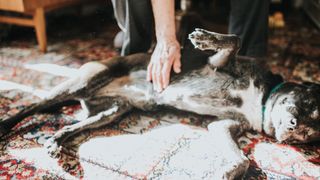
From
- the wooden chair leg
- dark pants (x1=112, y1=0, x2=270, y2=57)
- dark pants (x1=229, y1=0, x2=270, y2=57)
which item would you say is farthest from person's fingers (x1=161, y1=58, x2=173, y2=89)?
the wooden chair leg

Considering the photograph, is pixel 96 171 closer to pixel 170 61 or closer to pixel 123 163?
pixel 123 163

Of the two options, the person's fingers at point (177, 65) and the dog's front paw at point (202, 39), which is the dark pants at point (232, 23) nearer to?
the person's fingers at point (177, 65)

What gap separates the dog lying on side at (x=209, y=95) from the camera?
942 mm

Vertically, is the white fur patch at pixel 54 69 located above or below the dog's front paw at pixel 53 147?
above

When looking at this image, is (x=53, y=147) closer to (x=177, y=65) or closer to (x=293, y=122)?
(x=177, y=65)

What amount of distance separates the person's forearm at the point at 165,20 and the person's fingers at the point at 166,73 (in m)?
0.11

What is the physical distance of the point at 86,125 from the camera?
3.31 feet

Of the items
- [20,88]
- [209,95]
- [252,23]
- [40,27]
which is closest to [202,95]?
[209,95]

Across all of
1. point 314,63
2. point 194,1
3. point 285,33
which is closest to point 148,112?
point 314,63

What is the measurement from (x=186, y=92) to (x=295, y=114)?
32cm

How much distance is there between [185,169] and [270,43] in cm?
132

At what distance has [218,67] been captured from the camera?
1049 mm

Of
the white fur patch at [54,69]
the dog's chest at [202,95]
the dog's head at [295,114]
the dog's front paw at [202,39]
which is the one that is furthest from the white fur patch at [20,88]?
the dog's head at [295,114]

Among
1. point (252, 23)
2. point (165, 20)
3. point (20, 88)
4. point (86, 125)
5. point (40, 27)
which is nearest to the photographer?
point (86, 125)
